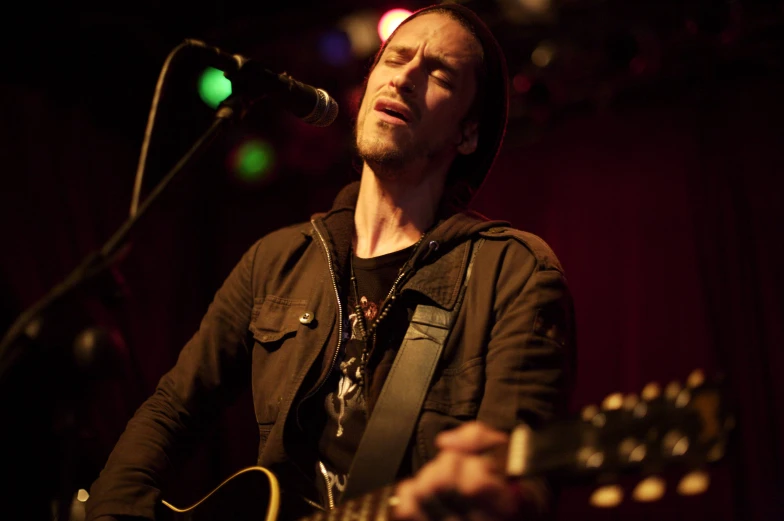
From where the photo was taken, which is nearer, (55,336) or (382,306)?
(55,336)

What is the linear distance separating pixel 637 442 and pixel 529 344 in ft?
1.77

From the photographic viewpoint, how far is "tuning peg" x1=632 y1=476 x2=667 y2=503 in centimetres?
121

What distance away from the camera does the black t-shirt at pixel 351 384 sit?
2.03 meters

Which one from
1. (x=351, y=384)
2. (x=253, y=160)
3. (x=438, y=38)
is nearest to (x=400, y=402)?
(x=351, y=384)

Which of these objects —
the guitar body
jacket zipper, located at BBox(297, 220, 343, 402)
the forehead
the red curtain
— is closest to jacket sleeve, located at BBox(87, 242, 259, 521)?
the guitar body

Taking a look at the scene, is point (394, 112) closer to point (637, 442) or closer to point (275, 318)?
point (275, 318)

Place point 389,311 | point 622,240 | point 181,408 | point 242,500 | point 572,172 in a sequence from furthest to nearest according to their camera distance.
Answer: point 572,172, point 622,240, point 181,408, point 389,311, point 242,500

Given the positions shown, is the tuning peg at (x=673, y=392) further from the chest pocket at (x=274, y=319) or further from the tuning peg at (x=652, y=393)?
the chest pocket at (x=274, y=319)

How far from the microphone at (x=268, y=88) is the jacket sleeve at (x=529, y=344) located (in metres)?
0.71

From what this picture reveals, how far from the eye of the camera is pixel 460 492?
128cm

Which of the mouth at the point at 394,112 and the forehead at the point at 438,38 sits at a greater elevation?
the forehead at the point at 438,38

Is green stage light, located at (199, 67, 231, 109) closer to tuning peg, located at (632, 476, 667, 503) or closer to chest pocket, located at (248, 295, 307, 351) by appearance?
chest pocket, located at (248, 295, 307, 351)

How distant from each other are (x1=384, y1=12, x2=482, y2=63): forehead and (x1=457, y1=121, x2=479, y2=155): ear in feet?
0.81

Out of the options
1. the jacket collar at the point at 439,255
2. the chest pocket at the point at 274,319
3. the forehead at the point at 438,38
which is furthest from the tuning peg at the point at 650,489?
the forehead at the point at 438,38
